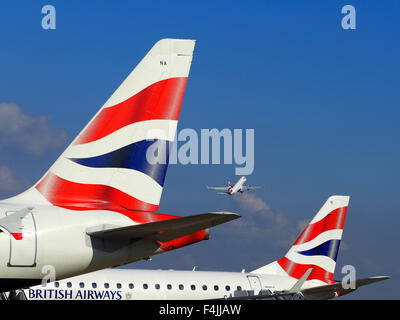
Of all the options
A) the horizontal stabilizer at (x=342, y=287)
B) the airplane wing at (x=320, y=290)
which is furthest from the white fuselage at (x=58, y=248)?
the horizontal stabilizer at (x=342, y=287)

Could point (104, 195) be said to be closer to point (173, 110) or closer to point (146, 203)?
point (146, 203)

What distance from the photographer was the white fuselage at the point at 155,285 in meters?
33.1

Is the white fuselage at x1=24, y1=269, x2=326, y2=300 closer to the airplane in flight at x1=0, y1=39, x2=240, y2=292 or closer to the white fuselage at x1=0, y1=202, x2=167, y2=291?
the airplane in flight at x1=0, y1=39, x2=240, y2=292

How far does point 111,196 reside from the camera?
14.9m

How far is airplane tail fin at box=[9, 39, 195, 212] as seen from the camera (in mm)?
14828

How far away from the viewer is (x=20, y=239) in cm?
1282

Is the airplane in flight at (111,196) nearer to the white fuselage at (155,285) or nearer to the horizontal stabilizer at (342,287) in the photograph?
the white fuselage at (155,285)

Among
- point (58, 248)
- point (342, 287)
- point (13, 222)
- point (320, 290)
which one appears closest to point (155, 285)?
point (320, 290)

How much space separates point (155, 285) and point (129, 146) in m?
22.0

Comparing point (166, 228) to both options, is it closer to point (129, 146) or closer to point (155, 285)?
point (129, 146)

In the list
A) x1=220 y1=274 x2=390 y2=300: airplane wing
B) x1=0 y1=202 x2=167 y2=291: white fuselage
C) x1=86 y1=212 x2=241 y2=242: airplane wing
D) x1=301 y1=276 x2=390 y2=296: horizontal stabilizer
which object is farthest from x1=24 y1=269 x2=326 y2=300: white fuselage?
x1=86 y1=212 x2=241 y2=242: airplane wing
